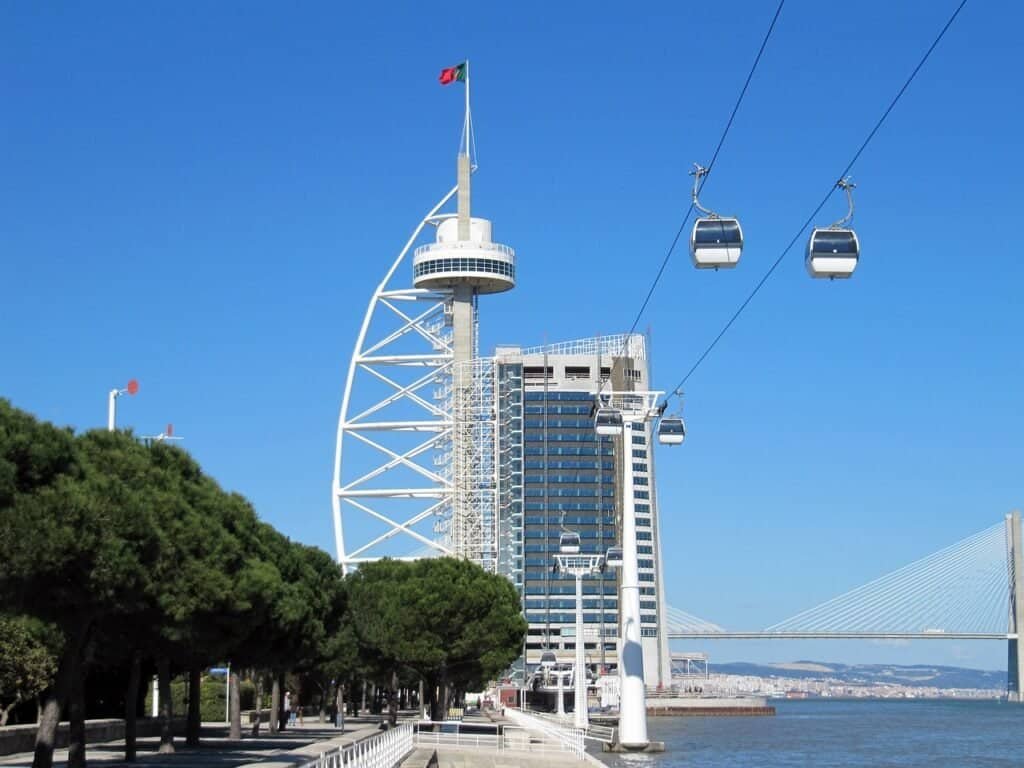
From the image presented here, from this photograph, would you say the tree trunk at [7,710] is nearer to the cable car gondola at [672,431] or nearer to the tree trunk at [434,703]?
the cable car gondola at [672,431]

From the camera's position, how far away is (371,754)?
32.7 meters

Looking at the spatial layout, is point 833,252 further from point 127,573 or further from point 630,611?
point 630,611

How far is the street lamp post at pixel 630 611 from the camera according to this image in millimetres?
44969

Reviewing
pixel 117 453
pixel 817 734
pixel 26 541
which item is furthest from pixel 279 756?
pixel 817 734

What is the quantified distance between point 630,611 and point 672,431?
578 centimetres

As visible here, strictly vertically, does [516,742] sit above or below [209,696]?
below

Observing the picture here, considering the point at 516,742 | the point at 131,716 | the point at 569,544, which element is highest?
the point at 569,544

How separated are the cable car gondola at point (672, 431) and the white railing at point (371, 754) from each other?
1063cm

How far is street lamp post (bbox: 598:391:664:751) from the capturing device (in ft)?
148

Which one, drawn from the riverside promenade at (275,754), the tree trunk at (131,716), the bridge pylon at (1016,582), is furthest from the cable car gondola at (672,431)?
the bridge pylon at (1016,582)

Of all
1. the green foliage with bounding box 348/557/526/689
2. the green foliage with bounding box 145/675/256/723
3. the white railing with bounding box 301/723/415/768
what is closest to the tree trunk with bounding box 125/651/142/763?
the white railing with bounding box 301/723/415/768

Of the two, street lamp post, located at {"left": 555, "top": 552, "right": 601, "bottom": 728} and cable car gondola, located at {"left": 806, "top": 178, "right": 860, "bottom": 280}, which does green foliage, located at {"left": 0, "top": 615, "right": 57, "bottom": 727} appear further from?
cable car gondola, located at {"left": 806, "top": 178, "right": 860, "bottom": 280}

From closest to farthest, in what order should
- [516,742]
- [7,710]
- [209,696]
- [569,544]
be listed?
[7,710]
[516,742]
[569,544]
[209,696]

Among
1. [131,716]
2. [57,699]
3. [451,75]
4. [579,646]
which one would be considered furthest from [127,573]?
[451,75]
